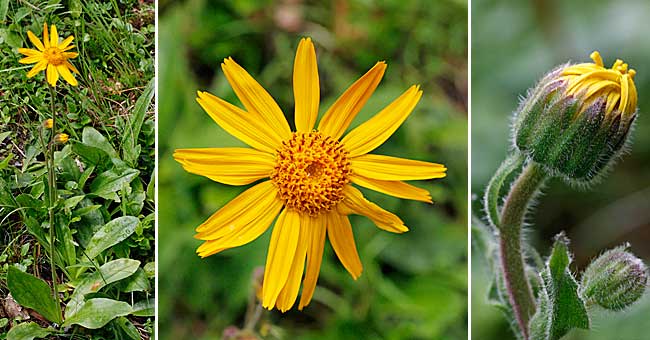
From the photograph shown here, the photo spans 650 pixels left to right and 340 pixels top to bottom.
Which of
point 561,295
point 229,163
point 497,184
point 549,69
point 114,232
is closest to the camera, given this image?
point 561,295

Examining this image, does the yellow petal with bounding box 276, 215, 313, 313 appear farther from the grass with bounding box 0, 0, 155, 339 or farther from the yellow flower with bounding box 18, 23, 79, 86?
the yellow flower with bounding box 18, 23, 79, 86

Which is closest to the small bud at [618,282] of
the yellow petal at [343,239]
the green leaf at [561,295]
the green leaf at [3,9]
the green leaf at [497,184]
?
the green leaf at [561,295]

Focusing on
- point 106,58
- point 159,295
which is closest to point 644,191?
point 159,295

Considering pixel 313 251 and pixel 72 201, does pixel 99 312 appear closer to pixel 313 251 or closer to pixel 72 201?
pixel 72 201

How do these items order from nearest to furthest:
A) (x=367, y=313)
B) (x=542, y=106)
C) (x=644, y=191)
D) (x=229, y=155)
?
(x=542, y=106), (x=229, y=155), (x=367, y=313), (x=644, y=191)

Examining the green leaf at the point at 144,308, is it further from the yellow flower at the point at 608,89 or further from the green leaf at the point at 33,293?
the yellow flower at the point at 608,89

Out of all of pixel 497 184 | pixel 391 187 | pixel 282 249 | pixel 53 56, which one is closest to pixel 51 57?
pixel 53 56

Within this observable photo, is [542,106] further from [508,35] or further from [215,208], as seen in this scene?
[508,35]
